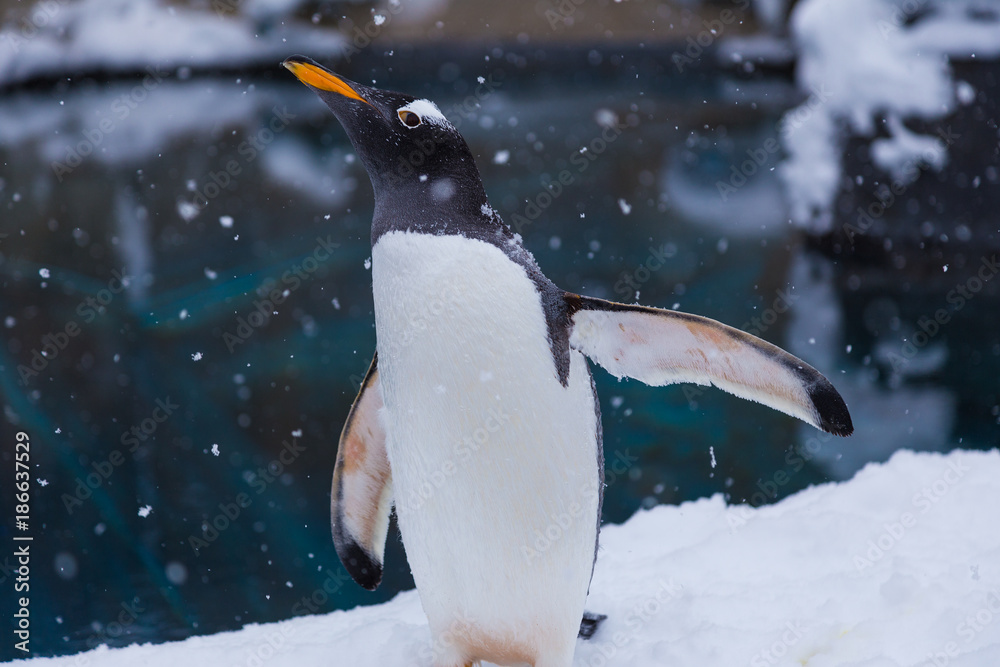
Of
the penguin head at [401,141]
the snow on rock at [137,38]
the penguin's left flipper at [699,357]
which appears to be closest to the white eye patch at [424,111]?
the penguin head at [401,141]

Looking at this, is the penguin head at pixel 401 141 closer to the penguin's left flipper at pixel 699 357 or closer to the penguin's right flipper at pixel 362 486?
the penguin's left flipper at pixel 699 357

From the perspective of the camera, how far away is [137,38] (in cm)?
579

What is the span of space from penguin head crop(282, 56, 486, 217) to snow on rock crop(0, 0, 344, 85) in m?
5.39

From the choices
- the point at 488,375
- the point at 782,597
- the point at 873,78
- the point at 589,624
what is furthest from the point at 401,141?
the point at 873,78

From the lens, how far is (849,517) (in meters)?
1.90

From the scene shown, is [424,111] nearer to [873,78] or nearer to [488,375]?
[488,375]

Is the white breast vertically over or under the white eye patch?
under

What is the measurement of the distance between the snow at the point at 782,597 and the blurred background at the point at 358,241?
2.85 ft

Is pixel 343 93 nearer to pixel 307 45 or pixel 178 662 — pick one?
pixel 178 662

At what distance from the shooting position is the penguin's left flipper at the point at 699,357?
3.29 feet

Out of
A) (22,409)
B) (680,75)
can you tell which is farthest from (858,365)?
(22,409)

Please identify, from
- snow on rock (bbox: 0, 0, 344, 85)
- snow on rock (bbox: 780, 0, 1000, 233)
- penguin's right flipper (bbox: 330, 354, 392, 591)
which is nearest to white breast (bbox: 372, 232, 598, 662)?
penguin's right flipper (bbox: 330, 354, 392, 591)

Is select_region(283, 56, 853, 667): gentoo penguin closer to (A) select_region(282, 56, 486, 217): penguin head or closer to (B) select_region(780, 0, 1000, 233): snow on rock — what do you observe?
(A) select_region(282, 56, 486, 217): penguin head

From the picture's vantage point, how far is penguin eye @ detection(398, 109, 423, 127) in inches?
41.4
